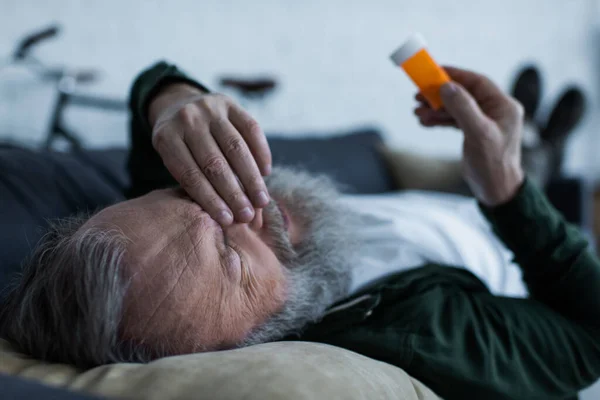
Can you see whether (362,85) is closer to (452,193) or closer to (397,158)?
(397,158)

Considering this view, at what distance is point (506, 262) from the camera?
125cm

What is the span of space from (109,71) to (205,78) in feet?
1.54

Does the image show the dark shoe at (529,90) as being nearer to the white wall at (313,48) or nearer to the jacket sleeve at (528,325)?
the white wall at (313,48)

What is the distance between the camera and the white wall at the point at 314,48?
2168mm

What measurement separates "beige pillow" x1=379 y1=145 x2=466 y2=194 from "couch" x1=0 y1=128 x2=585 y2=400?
55.2 inches

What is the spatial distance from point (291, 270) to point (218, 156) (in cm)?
24

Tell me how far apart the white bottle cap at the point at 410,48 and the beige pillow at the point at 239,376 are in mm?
569

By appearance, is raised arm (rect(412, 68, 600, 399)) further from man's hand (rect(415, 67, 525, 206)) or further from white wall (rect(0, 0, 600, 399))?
white wall (rect(0, 0, 600, 399))

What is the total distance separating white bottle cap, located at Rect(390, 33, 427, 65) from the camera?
35.2 inches

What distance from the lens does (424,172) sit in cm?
212

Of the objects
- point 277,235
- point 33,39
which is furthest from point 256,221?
point 33,39

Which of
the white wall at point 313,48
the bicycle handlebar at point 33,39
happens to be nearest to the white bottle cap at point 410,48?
the bicycle handlebar at point 33,39

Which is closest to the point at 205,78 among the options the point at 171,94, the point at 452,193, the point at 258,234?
the point at 452,193

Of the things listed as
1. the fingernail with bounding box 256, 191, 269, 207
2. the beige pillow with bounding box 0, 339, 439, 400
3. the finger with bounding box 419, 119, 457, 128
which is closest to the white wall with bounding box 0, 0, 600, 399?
the finger with bounding box 419, 119, 457, 128
